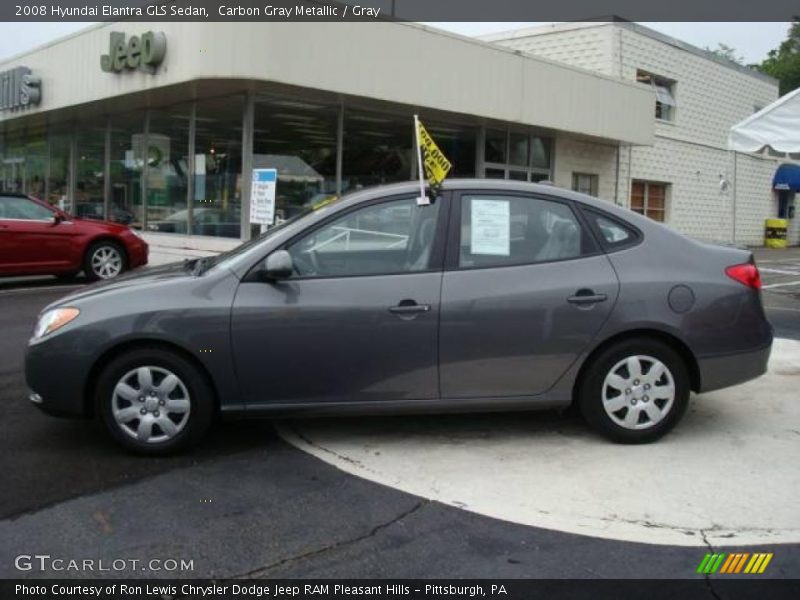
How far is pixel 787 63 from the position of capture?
173 feet

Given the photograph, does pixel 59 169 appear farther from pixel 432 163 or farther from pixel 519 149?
pixel 432 163

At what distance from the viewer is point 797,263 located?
20125 millimetres

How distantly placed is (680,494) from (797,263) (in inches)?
727

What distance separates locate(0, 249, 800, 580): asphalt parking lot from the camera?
3.28 m

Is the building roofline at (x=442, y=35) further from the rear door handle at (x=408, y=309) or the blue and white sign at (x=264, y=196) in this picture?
the rear door handle at (x=408, y=309)

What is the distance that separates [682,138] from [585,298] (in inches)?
831

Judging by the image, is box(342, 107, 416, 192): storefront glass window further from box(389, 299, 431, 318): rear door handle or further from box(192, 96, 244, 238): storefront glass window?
box(389, 299, 431, 318): rear door handle

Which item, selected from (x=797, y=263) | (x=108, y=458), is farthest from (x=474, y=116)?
(x=108, y=458)

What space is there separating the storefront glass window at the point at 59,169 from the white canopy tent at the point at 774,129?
16405 millimetres

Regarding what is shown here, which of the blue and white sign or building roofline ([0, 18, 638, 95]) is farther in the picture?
building roofline ([0, 18, 638, 95])

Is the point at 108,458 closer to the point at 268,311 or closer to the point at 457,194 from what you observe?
the point at 268,311

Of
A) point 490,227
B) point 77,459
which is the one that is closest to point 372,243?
point 490,227

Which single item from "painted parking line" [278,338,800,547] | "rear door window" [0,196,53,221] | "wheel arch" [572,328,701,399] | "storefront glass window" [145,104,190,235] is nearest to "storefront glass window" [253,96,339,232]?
"storefront glass window" [145,104,190,235]
